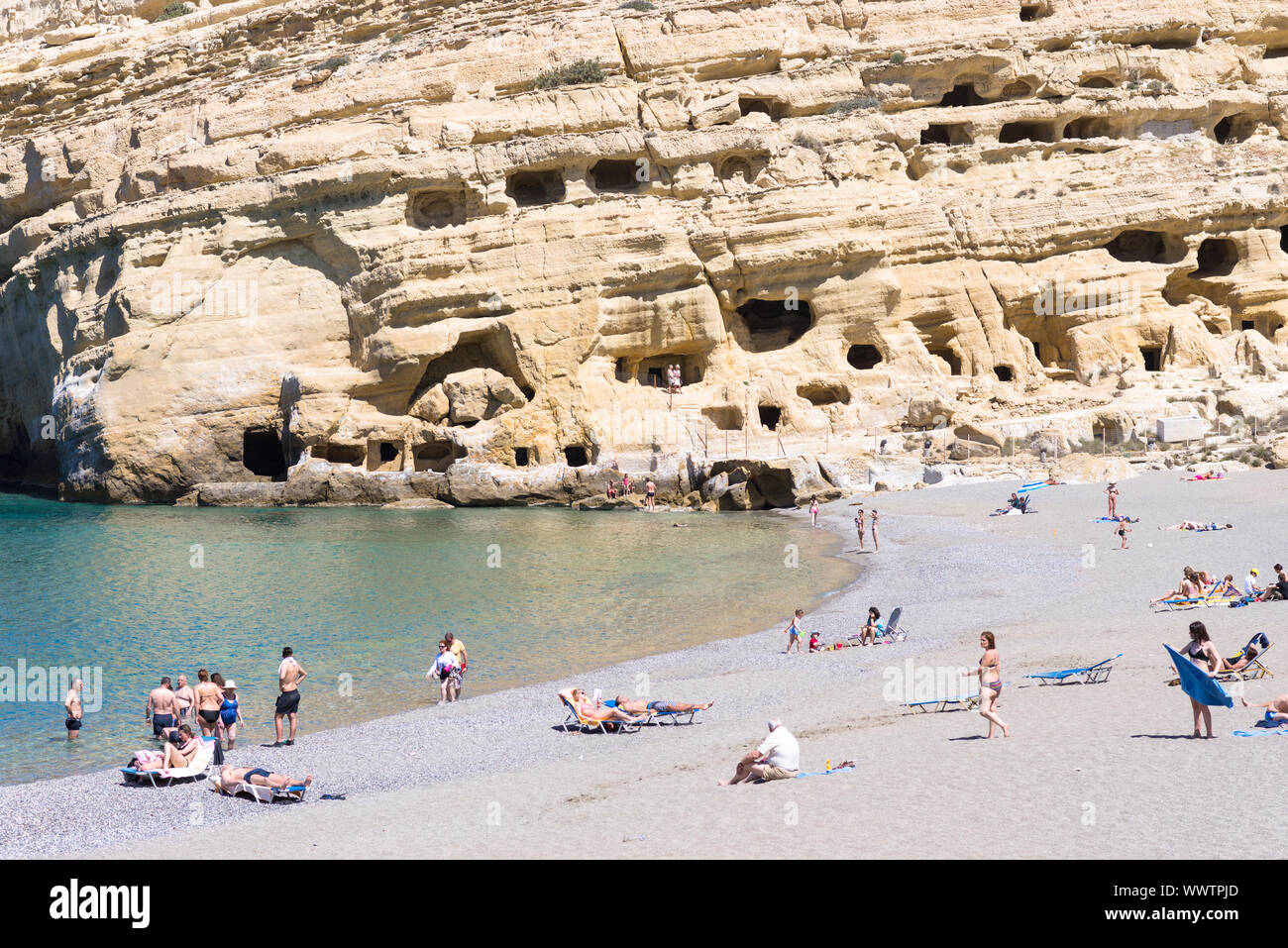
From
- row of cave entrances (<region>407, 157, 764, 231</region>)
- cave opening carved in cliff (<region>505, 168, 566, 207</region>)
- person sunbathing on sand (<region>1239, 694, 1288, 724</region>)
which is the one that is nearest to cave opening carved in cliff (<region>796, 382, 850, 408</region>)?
row of cave entrances (<region>407, 157, 764, 231</region>)

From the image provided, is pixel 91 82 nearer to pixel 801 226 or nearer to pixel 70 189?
pixel 70 189

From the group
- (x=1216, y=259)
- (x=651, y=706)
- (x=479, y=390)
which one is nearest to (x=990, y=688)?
(x=651, y=706)

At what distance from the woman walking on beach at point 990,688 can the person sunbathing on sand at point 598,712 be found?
345cm

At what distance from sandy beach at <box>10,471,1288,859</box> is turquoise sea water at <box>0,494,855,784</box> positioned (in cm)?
127

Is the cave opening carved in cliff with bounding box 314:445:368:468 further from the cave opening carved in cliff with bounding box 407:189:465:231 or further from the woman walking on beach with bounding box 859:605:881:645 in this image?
the woman walking on beach with bounding box 859:605:881:645

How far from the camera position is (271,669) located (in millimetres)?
15484

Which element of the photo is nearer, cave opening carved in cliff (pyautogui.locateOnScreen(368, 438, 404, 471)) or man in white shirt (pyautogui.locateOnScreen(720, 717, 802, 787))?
man in white shirt (pyautogui.locateOnScreen(720, 717, 802, 787))

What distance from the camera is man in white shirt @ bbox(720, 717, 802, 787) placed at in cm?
896

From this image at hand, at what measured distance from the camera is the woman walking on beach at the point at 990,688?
382 inches

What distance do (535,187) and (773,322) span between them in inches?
330

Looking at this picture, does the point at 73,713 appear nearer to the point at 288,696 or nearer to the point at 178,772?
the point at 288,696

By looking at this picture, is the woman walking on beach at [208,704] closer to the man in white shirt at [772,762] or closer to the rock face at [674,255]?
the man in white shirt at [772,762]

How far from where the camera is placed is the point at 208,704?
39.2ft

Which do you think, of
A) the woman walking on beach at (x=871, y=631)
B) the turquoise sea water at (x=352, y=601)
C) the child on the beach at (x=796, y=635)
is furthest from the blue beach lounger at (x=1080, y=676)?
the turquoise sea water at (x=352, y=601)
